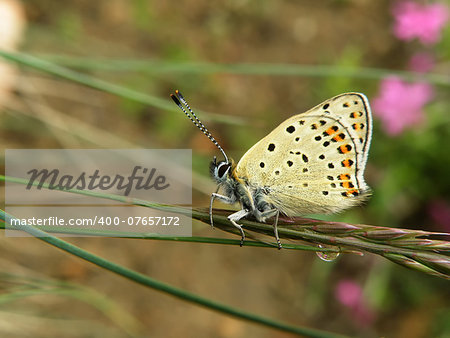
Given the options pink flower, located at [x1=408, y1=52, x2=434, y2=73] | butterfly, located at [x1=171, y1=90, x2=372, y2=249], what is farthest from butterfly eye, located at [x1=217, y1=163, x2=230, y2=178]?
Answer: pink flower, located at [x1=408, y1=52, x2=434, y2=73]

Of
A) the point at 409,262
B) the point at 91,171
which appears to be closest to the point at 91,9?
the point at 91,171

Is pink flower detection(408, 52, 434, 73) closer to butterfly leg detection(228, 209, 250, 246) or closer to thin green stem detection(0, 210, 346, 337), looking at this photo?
butterfly leg detection(228, 209, 250, 246)

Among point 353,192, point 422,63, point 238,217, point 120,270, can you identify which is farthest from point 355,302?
point 120,270

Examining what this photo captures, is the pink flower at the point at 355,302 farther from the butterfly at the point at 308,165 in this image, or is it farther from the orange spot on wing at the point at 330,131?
the orange spot on wing at the point at 330,131

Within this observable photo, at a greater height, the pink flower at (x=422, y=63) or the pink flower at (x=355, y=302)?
the pink flower at (x=422, y=63)

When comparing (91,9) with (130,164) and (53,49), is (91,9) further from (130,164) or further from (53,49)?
(130,164)

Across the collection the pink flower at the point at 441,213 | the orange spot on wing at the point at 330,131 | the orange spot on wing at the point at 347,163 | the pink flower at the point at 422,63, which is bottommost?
the orange spot on wing at the point at 347,163

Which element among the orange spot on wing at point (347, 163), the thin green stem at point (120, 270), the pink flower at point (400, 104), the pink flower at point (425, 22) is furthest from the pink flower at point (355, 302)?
the thin green stem at point (120, 270)
